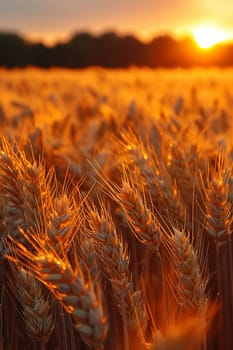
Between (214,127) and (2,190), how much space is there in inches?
82.8

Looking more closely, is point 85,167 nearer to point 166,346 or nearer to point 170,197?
point 170,197

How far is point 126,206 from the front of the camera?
4.22 feet

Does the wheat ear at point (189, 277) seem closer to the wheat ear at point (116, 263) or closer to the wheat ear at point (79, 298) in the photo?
the wheat ear at point (116, 263)

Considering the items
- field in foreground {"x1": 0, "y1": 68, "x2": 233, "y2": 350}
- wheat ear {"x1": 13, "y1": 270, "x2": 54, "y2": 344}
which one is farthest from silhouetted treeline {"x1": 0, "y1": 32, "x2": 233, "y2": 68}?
wheat ear {"x1": 13, "y1": 270, "x2": 54, "y2": 344}

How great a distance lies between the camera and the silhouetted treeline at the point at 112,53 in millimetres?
31109

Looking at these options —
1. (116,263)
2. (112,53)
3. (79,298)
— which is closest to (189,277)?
(116,263)

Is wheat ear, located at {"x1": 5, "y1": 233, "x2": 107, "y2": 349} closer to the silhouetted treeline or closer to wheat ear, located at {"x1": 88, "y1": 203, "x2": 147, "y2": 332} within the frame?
wheat ear, located at {"x1": 88, "y1": 203, "x2": 147, "y2": 332}

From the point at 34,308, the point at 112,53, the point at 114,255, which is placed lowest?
the point at 34,308

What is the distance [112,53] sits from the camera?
108 ft

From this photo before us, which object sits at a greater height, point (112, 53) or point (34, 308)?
point (112, 53)

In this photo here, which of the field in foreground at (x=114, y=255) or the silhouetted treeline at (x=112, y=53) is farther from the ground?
the silhouetted treeline at (x=112, y=53)

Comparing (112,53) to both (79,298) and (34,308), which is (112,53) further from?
(79,298)

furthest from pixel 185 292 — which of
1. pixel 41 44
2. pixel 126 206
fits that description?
pixel 41 44

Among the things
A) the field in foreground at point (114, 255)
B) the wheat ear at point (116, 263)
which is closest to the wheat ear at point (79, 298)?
the field in foreground at point (114, 255)
